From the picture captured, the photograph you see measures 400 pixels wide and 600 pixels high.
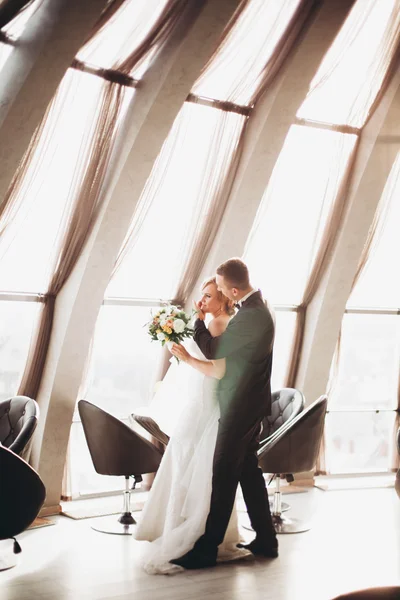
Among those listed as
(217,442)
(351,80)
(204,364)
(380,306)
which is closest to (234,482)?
(217,442)

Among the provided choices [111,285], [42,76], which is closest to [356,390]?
[111,285]

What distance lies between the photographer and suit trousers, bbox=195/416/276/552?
201 inches

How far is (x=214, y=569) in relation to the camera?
5.07 m

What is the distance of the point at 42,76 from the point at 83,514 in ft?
11.8

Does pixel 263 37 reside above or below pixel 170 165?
above

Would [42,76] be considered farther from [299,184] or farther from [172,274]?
[299,184]

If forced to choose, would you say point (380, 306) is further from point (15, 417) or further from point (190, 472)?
point (15, 417)

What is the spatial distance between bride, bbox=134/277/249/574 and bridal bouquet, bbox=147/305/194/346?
13 cm

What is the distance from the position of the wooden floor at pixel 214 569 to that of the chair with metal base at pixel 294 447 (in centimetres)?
51

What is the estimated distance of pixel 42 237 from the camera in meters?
6.36

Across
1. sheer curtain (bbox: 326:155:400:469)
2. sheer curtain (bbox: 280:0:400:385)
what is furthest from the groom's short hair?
sheer curtain (bbox: 326:155:400:469)

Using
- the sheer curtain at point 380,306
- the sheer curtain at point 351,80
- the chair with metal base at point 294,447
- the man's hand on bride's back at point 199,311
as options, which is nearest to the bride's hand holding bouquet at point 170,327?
the man's hand on bride's back at point 199,311

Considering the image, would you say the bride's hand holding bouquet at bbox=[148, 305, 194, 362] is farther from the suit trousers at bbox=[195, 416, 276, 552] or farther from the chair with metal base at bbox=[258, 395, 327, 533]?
the chair with metal base at bbox=[258, 395, 327, 533]

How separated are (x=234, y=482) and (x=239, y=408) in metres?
0.50
